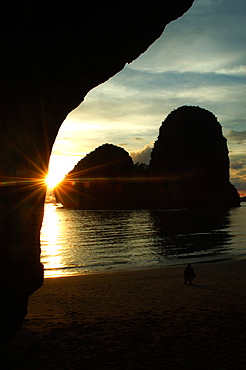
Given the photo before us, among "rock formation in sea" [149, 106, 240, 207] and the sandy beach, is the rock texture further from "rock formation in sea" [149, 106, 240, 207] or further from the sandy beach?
"rock formation in sea" [149, 106, 240, 207]

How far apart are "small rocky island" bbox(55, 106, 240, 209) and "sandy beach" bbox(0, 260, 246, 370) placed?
10926 centimetres

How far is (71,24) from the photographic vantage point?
596cm

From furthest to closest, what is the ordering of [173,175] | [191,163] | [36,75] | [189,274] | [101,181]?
[101,181] < [173,175] < [191,163] < [189,274] < [36,75]

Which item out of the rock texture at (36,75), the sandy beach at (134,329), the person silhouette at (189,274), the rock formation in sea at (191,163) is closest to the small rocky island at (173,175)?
A: the rock formation in sea at (191,163)

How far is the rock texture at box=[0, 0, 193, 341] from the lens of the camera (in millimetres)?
5770

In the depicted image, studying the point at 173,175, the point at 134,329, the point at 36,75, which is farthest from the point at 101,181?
the point at 36,75

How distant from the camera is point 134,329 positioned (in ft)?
26.0

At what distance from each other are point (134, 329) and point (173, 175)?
122214mm

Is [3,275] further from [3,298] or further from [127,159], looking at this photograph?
[127,159]

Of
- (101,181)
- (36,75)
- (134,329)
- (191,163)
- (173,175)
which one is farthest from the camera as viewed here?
(101,181)

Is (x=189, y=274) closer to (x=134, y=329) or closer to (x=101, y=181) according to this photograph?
(x=134, y=329)

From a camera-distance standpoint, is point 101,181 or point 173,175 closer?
point 173,175

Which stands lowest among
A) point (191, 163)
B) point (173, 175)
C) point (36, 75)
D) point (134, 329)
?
point (134, 329)

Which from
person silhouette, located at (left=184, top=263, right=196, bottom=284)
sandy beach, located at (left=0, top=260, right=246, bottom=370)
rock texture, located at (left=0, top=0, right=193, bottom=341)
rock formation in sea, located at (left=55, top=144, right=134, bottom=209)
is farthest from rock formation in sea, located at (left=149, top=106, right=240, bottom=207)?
rock texture, located at (left=0, top=0, right=193, bottom=341)
